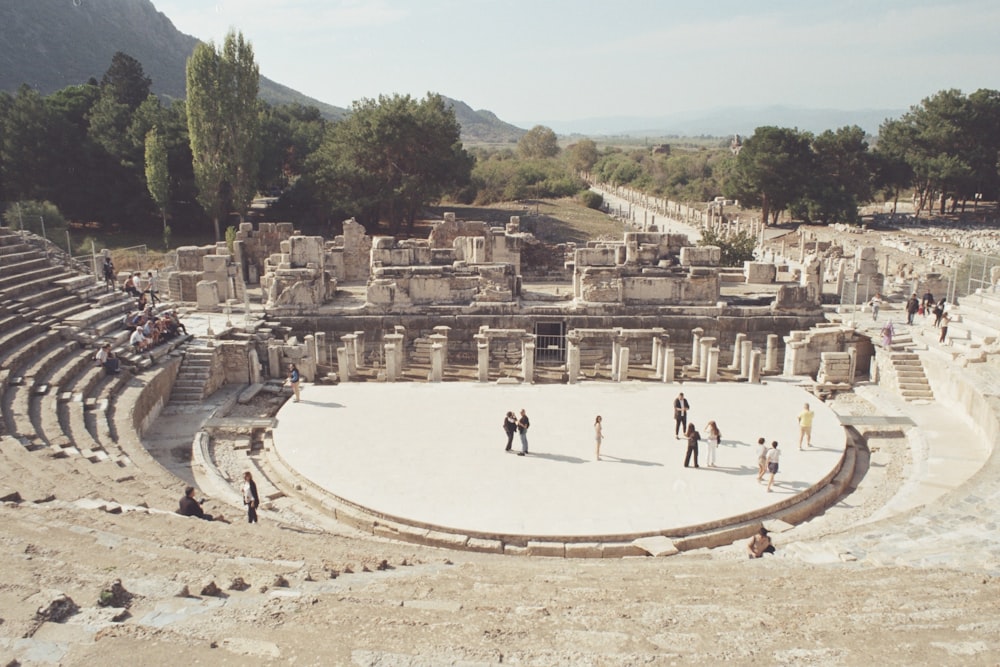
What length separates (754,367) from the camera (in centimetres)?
2014

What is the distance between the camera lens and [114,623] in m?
6.41

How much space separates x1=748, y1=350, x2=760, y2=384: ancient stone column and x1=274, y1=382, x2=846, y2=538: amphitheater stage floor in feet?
2.19

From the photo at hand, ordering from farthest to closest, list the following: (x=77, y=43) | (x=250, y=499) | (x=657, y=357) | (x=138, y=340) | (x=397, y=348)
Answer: (x=77, y=43)
(x=657, y=357)
(x=397, y=348)
(x=138, y=340)
(x=250, y=499)

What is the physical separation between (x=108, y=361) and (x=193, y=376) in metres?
2.35

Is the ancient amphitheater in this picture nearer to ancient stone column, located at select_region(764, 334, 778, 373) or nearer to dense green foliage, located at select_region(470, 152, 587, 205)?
ancient stone column, located at select_region(764, 334, 778, 373)

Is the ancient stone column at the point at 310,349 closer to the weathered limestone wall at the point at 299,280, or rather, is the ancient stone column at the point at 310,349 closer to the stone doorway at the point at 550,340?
the weathered limestone wall at the point at 299,280

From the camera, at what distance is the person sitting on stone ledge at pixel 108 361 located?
55.4ft

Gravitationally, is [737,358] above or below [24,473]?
below

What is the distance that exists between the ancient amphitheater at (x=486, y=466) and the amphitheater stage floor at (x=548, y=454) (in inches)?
2.8

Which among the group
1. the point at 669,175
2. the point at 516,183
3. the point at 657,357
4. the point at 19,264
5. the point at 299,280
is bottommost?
the point at 657,357

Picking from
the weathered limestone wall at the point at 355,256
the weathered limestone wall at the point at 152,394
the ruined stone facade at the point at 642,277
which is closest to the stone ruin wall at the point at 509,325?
the ruined stone facade at the point at 642,277

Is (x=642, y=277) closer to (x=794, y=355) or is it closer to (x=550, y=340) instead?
(x=550, y=340)

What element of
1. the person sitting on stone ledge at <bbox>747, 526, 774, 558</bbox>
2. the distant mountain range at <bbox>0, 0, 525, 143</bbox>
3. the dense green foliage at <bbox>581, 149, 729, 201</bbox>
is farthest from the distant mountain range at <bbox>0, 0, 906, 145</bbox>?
the person sitting on stone ledge at <bbox>747, 526, 774, 558</bbox>

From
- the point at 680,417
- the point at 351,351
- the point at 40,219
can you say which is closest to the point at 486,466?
the point at 680,417
